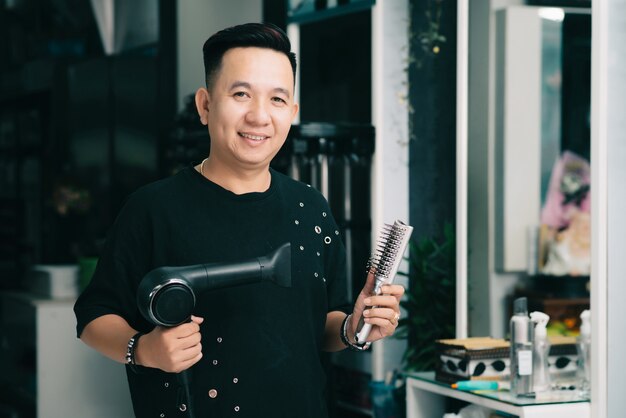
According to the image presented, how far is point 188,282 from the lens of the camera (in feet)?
4.90

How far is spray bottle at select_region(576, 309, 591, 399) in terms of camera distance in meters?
3.14

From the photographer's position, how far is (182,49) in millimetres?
6520

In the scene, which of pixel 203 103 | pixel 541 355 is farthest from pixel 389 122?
pixel 203 103

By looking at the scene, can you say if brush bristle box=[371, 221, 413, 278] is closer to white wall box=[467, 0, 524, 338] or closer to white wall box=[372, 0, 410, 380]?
white wall box=[467, 0, 524, 338]

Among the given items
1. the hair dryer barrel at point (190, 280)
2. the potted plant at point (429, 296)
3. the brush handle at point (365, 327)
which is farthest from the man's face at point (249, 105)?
the potted plant at point (429, 296)

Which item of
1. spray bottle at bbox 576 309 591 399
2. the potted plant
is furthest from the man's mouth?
the potted plant

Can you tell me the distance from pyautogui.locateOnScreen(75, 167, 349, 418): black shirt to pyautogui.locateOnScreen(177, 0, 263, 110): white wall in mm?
4412

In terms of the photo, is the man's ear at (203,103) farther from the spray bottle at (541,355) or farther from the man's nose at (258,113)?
the spray bottle at (541,355)

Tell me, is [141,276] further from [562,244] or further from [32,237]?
[32,237]

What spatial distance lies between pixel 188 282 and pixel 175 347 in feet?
0.33

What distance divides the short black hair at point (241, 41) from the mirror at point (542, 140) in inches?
67.1

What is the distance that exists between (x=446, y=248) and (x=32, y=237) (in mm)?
4308

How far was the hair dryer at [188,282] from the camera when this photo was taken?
1.46m

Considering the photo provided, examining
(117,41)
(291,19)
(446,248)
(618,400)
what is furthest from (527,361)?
(117,41)
